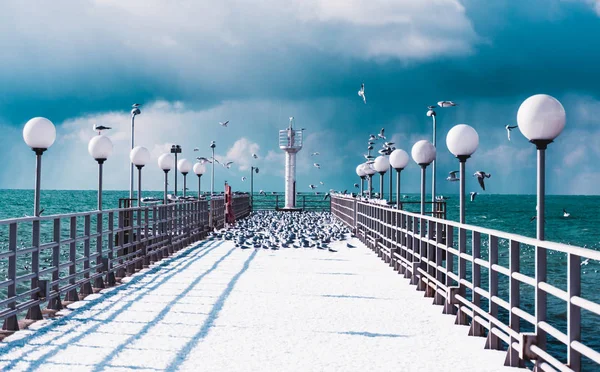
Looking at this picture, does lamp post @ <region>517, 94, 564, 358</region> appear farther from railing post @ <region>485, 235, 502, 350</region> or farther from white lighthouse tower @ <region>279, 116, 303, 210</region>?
white lighthouse tower @ <region>279, 116, 303, 210</region>

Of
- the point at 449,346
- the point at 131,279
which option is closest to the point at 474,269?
the point at 449,346

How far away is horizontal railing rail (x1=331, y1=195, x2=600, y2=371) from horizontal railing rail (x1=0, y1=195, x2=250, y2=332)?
4.70 metres

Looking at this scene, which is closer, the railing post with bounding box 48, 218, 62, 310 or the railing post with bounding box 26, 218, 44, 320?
the railing post with bounding box 26, 218, 44, 320

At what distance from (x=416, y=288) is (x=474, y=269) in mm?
3097

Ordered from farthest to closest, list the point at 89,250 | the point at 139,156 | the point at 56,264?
the point at 139,156 → the point at 89,250 → the point at 56,264

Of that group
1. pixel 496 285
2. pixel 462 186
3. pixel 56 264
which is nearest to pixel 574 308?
pixel 496 285

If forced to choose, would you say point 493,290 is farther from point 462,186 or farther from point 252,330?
point 252,330

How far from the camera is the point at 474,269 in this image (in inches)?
253

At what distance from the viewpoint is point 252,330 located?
21.5ft

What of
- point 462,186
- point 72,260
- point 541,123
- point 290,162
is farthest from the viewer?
point 290,162

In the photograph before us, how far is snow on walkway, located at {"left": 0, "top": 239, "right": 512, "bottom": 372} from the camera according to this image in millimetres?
5328

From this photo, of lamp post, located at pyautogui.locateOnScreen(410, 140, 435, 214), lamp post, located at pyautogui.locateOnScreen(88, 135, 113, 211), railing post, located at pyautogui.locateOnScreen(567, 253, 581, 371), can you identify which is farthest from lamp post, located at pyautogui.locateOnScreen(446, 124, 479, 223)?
lamp post, located at pyautogui.locateOnScreen(88, 135, 113, 211)

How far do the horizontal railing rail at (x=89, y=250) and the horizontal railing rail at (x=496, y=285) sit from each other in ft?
15.4

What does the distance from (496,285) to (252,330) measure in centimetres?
256
